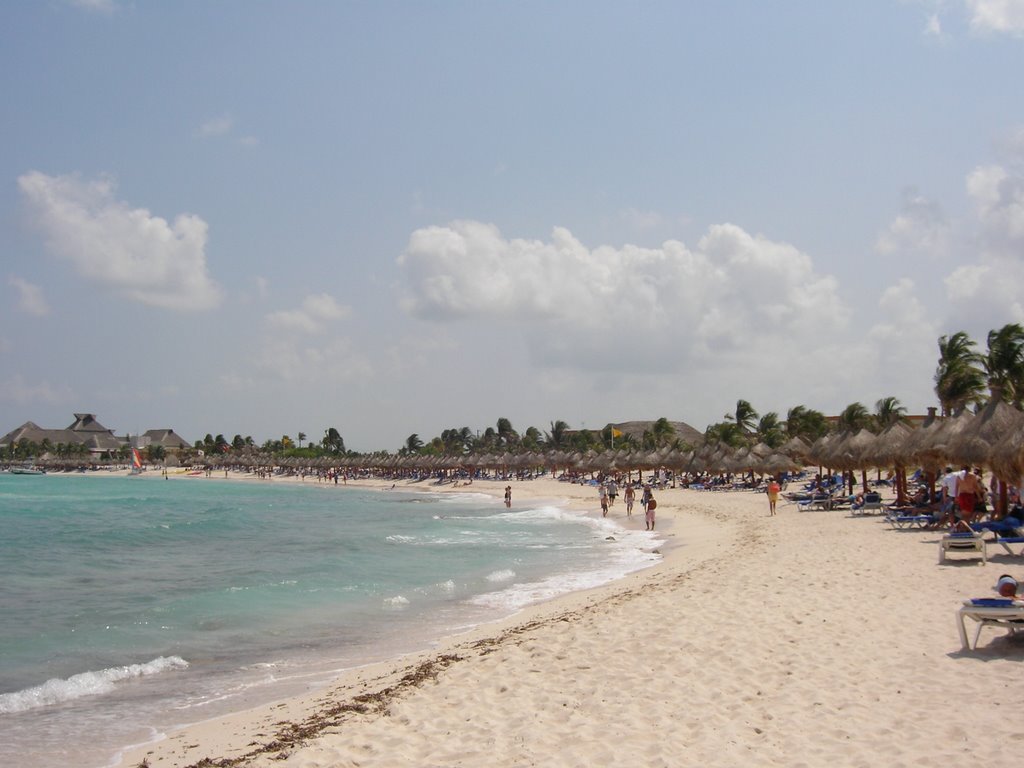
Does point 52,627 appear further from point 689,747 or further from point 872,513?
point 872,513

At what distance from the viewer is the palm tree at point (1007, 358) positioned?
25.1 metres

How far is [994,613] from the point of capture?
591 centimetres

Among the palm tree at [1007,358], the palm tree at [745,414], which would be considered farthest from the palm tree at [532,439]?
the palm tree at [1007,358]

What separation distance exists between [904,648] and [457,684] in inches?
142

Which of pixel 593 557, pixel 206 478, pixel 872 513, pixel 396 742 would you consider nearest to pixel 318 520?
pixel 593 557

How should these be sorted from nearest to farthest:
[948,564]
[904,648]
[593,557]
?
[904,648]
[948,564]
[593,557]

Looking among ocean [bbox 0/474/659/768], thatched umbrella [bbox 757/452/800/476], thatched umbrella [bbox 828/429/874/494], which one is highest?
thatched umbrella [bbox 828/429/874/494]

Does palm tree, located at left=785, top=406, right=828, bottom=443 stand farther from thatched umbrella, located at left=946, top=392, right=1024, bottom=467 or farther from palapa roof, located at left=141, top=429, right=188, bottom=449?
palapa roof, located at left=141, top=429, right=188, bottom=449

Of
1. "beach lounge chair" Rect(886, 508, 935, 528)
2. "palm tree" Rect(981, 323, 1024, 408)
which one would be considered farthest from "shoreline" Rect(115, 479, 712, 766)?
"palm tree" Rect(981, 323, 1024, 408)

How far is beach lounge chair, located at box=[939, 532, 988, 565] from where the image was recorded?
33.2 feet

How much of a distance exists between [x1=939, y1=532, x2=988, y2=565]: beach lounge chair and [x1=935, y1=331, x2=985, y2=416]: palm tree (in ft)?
56.4

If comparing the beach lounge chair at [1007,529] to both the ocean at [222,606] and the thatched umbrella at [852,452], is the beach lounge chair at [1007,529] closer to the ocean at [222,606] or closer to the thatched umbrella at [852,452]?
the ocean at [222,606]

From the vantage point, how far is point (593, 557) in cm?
1694

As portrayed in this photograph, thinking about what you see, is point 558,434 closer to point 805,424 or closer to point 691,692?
point 805,424
